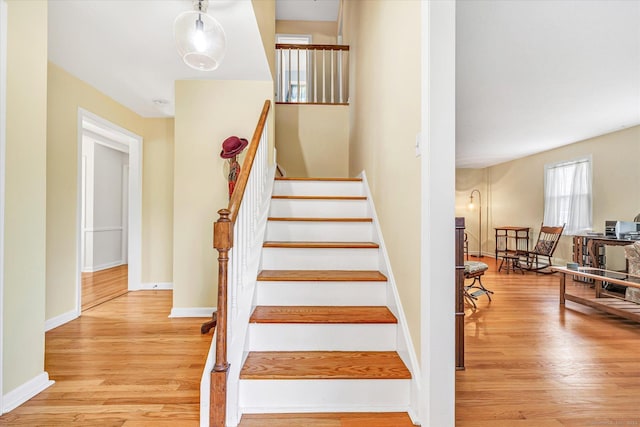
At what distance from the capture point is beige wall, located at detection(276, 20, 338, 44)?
6180 millimetres

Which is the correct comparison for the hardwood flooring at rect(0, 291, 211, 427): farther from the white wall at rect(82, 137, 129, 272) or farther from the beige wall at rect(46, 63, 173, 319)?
the white wall at rect(82, 137, 129, 272)

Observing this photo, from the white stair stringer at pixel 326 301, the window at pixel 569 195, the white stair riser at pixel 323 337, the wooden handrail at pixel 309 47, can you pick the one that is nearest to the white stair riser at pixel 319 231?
the white stair stringer at pixel 326 301

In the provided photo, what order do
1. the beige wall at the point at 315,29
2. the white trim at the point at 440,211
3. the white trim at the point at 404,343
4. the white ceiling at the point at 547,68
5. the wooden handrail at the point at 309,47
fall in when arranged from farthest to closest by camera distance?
the beige wall at the point at 315,29 < the wooden handrail at the point at 309,47 < the white ceiling at the point at 547,68 < the white trim at the point at 404,343 < the white trim at the point at 440,211

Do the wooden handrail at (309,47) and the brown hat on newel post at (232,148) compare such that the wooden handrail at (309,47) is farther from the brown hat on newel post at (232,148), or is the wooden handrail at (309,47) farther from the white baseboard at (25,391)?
the white baseboard at (25,391)

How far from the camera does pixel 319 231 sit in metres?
2.78

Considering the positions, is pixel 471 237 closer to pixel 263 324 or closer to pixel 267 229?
pixel 267 229

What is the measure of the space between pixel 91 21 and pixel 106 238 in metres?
5.11

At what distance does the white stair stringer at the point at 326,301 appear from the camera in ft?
5.34

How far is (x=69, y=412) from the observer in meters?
1.66

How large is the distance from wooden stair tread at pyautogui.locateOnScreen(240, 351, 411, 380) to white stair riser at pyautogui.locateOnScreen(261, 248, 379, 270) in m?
0.73

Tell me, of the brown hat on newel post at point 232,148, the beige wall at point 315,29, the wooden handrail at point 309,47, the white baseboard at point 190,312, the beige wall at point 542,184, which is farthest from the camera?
the beige wall at point 315,29

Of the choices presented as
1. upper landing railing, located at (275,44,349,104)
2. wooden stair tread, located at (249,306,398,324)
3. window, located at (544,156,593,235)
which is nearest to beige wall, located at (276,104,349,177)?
upper landing railing, located at (275,44,349,104)

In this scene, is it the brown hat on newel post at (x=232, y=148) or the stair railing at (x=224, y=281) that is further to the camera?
the brown hat on newel post at (x=232, y=148)

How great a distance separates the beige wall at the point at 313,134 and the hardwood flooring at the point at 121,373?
2671 millimetres
